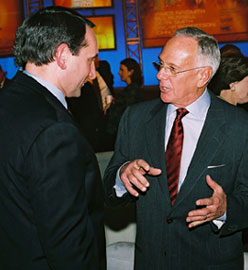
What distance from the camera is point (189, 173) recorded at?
1790mm

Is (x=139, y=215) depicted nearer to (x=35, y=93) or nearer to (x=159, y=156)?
(x=159, y=156)

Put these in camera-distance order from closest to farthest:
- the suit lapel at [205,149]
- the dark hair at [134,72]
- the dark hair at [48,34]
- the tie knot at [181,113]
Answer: the dark hair at [48,34] → the suit lapel at [205,149] → the tie knot at [181,113] → the dark hair at [134,72]

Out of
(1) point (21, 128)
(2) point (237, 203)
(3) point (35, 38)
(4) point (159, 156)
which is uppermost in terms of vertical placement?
(3) point (35, 38)

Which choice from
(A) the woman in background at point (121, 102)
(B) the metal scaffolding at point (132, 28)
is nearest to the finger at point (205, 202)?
(A) the woman in background at point (121, 102)

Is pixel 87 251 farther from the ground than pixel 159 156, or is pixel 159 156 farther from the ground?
pixel 159 156

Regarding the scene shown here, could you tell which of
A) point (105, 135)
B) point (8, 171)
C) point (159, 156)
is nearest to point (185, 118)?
point (159, 156)

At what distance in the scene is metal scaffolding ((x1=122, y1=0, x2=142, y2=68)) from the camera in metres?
11.4

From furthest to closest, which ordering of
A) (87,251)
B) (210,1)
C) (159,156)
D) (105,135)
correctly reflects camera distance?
(210,1)
(105,135)
(159,156)
(87,251)

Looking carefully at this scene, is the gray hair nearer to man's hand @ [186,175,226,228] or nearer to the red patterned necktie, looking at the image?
the red patterned necktie

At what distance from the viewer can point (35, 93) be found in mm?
1377

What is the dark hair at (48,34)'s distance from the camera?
4.79 feet

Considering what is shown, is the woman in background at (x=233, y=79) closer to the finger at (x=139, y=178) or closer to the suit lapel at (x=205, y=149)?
the suit lapel at (x=205, y=149)

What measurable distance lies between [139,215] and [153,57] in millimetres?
10511

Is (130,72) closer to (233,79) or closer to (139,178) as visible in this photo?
(233,79)
